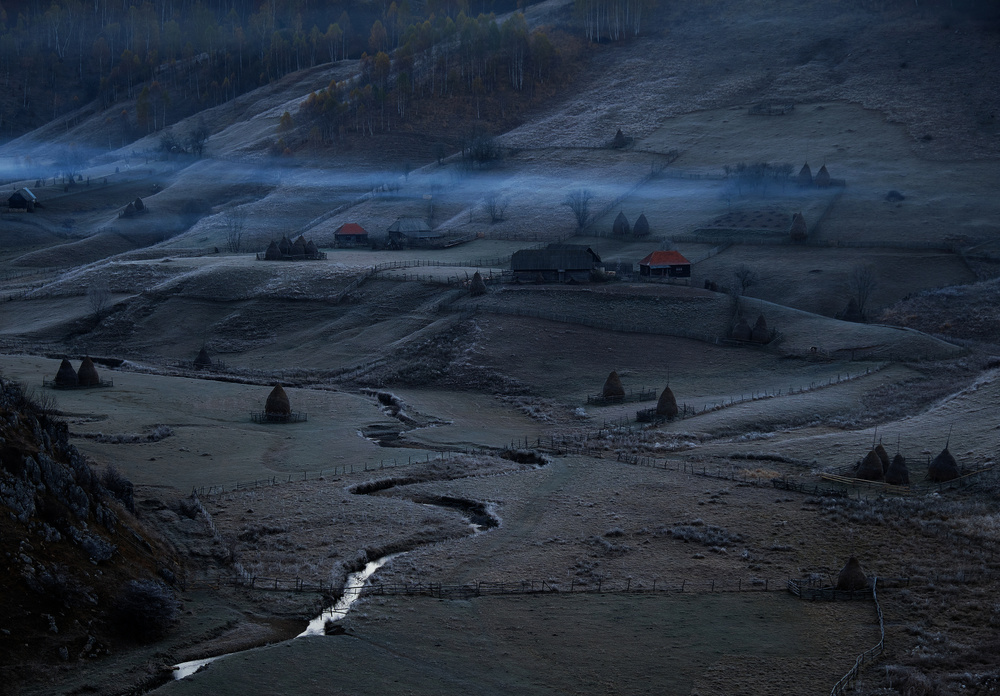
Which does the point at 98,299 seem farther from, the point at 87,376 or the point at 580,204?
the point at 580,204

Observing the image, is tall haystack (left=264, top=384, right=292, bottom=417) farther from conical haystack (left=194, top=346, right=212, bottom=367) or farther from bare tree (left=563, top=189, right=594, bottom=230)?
bare tree (left=563, top=189, right=594, bottom=230)

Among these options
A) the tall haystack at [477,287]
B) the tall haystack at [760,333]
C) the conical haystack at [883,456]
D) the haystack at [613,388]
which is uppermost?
the tall haystack at [477,287]

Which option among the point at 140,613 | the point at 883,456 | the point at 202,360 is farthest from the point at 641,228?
the point at 140,613

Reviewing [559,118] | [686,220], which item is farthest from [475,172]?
[686,220]

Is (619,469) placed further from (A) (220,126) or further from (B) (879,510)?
(A) (220,126)

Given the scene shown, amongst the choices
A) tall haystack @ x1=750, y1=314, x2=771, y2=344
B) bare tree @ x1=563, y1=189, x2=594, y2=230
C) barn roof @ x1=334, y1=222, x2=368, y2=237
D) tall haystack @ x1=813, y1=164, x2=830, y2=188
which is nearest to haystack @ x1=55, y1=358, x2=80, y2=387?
tall haystack @ x1=750, y1=314, x2=771, y2=344

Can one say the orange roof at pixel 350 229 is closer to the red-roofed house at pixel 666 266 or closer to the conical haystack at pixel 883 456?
the red-roofed house at pixel 666 266

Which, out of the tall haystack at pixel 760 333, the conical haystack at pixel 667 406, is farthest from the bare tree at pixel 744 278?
the conical haystack at pixel 667 406
